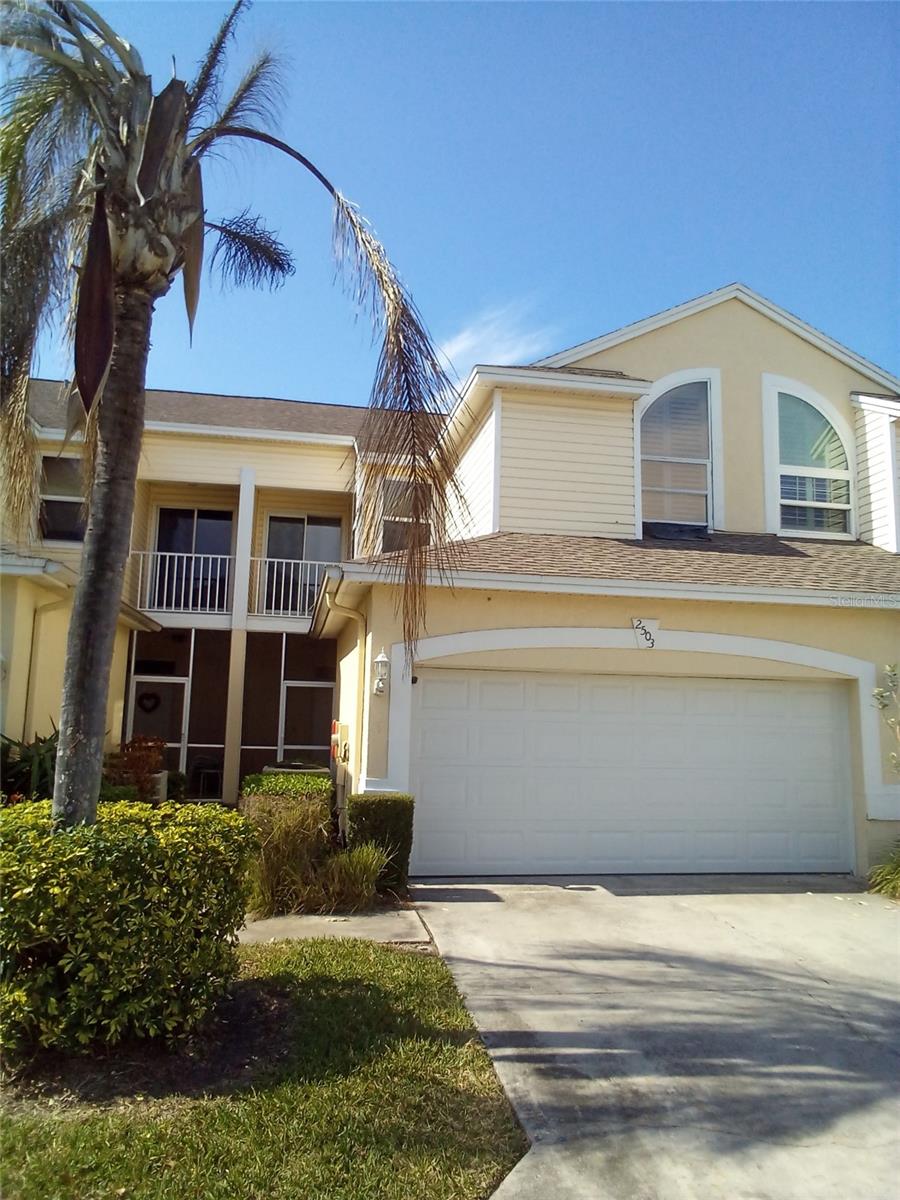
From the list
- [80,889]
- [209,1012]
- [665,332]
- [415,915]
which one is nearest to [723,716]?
[415,915]

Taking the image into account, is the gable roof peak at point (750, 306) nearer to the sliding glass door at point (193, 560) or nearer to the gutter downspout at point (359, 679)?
the gutter downspout at point (359, 679)

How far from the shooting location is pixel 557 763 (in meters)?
9.46

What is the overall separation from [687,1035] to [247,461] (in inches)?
535

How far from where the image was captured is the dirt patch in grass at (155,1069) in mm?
3967

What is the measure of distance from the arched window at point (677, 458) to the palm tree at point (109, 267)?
7.23m

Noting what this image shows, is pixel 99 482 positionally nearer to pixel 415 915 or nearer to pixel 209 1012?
pixel 209 1012

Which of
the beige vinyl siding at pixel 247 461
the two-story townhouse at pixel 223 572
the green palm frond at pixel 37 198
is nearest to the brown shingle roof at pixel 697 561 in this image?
the green palm frond at pixel 37 198

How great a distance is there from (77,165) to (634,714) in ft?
24.5

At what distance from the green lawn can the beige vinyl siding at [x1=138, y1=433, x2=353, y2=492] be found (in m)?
12.3

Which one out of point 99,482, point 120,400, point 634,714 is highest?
point 120,400

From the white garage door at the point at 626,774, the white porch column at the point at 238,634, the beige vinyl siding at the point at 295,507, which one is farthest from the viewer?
the beige vinyl siding at the point at 295,507

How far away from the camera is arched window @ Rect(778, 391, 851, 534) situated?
12.5 m

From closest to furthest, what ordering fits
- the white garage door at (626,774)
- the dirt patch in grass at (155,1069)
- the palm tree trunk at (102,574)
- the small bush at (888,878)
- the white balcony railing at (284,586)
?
the dirt patch in grass at (155,1069) → the palm tree trunk at (102,574) → the small bush at (888,878) → the white garage door at (626,774) → the white balcony railing at (284,586)

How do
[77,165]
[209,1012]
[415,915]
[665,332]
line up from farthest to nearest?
[665,332]
[415,915]
[77,165]
[209,1012]
